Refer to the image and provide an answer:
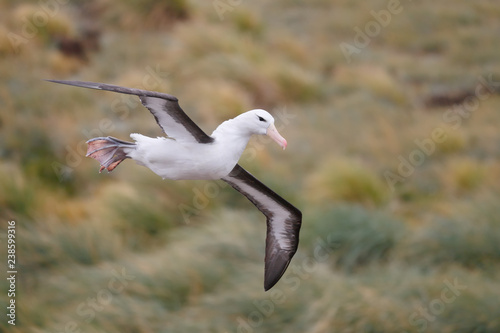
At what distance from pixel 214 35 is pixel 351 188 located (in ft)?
15.4

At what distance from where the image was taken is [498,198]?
8.48 metres

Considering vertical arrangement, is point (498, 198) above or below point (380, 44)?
above

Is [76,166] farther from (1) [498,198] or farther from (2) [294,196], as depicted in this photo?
(1) [498,198]

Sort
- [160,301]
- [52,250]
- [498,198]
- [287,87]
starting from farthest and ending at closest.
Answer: [287,87] → [498,198] → [52,250] → [160,301]

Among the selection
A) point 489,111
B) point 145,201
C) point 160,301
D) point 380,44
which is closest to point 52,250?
point 145,201
